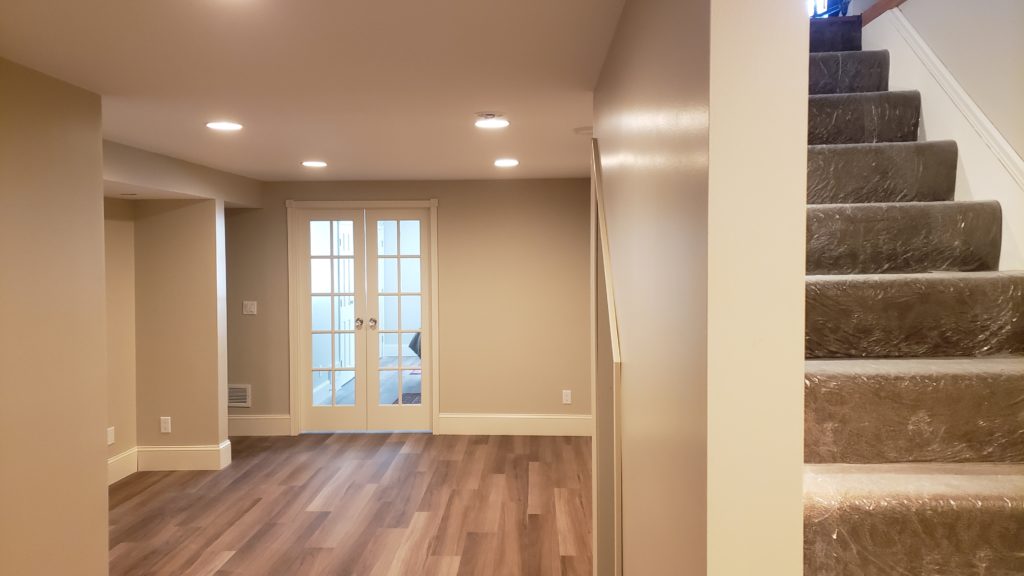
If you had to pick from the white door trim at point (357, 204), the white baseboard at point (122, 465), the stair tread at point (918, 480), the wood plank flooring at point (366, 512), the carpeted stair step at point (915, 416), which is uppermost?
the white door trim at point (357, 204)

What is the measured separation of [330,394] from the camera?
19.7 feet

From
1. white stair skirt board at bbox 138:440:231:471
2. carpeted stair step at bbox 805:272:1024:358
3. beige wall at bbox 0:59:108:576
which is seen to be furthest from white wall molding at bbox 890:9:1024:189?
white stair skirt board at bbox 138:440:231:471

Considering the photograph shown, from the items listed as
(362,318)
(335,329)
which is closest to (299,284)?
(335,329)

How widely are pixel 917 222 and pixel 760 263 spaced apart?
1.15 metres

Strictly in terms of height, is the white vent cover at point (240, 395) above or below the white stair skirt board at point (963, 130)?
below

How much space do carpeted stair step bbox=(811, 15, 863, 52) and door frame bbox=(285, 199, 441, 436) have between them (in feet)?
12.1

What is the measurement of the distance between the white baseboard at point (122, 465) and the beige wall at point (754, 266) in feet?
16.4

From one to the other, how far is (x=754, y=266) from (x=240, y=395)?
5864mm

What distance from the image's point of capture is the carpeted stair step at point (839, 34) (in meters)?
2.68

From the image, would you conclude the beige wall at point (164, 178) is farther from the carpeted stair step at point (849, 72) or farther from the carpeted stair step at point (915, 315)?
the carpeted stair step at point (915, 315)

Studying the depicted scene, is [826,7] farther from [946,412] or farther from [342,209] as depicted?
[342,209]

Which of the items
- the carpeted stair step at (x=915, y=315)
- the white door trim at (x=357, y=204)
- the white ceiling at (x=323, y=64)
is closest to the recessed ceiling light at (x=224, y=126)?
the white ceiling at (x=323, y=64)

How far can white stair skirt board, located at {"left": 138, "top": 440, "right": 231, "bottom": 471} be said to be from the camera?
4953 millimetres

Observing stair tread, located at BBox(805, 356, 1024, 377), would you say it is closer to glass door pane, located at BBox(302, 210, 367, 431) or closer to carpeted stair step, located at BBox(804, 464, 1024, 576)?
carpeted stair step, located at BBox(804, 464, 1024, 576)
